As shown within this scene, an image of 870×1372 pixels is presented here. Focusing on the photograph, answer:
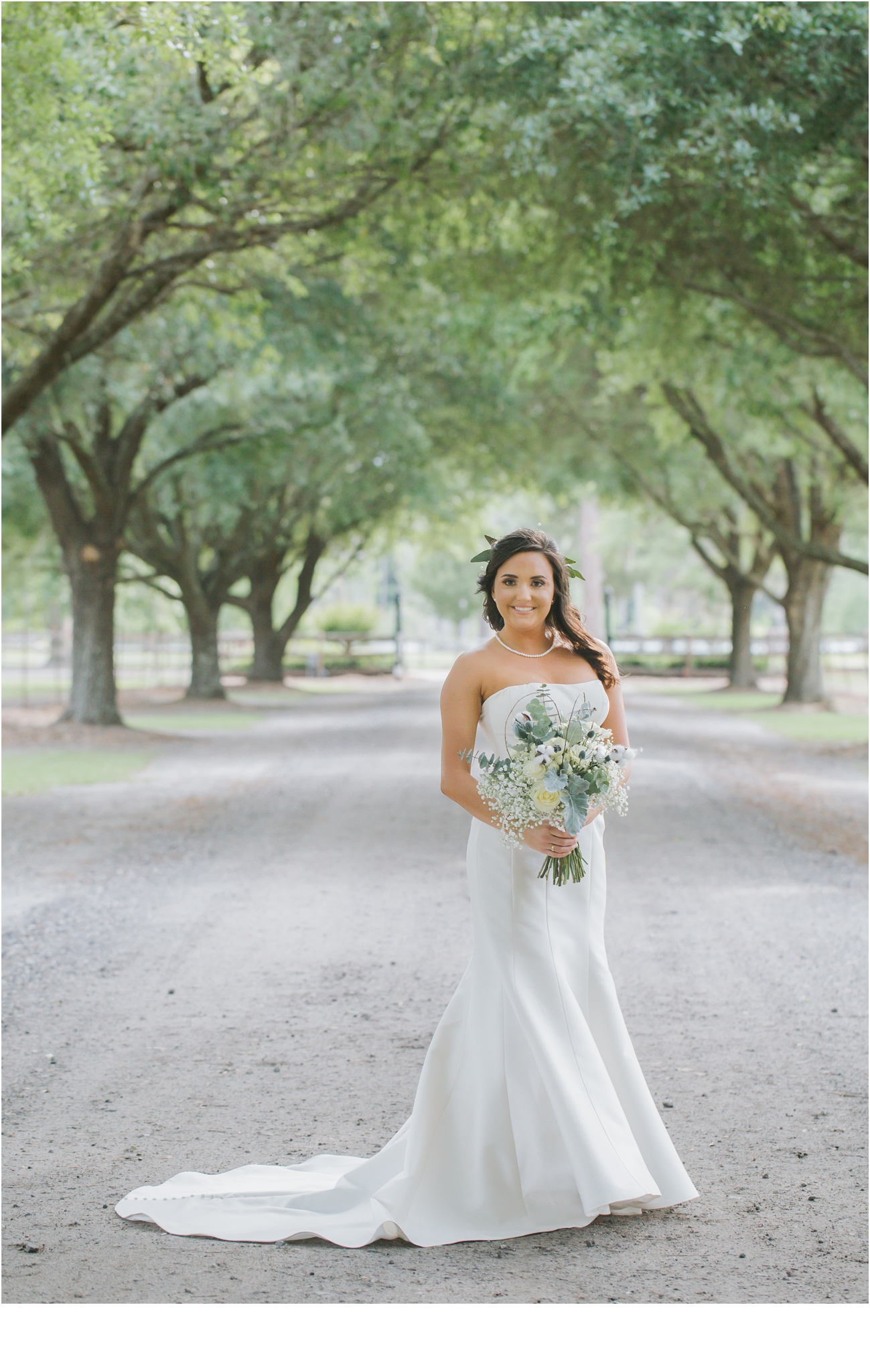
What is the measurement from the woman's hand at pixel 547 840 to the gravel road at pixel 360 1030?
1171 mm

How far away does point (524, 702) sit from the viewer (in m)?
4.15

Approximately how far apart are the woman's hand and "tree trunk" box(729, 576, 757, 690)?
3133 centimetres

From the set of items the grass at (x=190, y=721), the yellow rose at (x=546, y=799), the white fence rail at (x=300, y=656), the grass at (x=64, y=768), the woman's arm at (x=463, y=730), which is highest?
the woman's arm at (x=463, y=730)

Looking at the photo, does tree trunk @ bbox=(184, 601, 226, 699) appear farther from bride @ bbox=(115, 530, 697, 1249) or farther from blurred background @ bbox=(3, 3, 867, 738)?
bride @ bbox=(115, 530, 697, 1249)

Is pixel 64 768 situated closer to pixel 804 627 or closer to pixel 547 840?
pixel 547 840

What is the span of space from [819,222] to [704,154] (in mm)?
2830

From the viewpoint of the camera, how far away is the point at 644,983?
7.00m

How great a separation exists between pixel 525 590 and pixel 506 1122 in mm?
1700

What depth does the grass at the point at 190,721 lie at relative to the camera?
2411cm

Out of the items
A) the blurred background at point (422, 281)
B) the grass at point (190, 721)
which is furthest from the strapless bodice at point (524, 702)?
the grass at point (190, 721)

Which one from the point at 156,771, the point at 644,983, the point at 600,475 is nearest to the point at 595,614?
the point at 600,475

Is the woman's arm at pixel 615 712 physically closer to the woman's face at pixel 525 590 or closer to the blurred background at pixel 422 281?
the woman's face at pixel 525 590

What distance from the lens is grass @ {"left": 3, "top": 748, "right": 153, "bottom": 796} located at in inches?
621

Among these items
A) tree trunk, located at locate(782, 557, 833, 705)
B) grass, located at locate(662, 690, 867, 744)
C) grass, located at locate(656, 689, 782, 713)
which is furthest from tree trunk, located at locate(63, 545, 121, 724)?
tree trunk, located at locate(782, 557, 833, 705)
